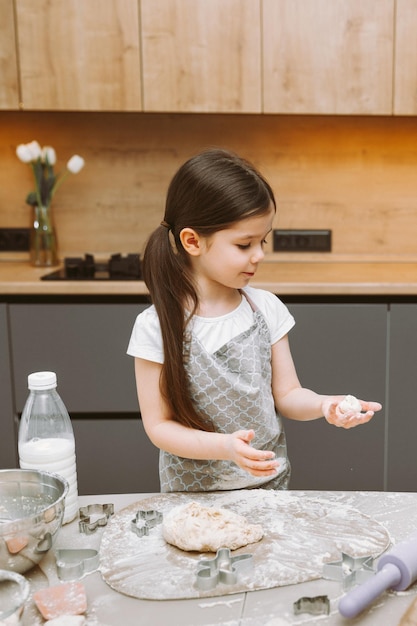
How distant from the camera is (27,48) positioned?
2.40m

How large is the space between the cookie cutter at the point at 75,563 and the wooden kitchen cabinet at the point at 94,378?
140cm

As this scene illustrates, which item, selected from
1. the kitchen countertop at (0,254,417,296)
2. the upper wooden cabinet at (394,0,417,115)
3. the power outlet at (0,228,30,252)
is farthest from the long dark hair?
the power outlet at (0,228,30,252)

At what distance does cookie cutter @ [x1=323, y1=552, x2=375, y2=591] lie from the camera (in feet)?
2.73

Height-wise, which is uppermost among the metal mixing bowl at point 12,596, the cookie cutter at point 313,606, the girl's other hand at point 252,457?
the girl's other hand at point 252,457

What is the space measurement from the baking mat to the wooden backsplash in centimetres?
185

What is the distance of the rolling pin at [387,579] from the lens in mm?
756

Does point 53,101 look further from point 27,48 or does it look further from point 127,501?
point 127,501

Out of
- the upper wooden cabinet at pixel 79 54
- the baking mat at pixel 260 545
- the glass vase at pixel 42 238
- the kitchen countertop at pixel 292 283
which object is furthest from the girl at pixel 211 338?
the glass vase at pixel 42 238

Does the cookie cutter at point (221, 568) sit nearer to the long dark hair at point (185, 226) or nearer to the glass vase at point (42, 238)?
the long dark hair at point (185, 226)

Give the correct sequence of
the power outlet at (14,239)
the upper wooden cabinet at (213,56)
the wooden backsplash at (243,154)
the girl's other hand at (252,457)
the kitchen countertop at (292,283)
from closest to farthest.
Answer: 1. the girl's other hand at (252,457)
2. the kitchen countertop at (292,283)
3. the upper wooden cabinet at (213,56)
4. the wooden backsplash at (243,154)
5. the power outlet at (14,239)

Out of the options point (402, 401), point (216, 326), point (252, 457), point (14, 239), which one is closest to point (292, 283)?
point (402, 401)

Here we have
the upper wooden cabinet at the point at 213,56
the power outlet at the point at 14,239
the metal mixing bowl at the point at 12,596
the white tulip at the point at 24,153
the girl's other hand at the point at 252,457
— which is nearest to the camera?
the metal mixing bowl at the point at 12,596

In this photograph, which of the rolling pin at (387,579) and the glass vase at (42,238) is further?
the glass vase at (42,238)

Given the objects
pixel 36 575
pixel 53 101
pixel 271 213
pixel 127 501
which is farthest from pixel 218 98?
pixel 36 575
